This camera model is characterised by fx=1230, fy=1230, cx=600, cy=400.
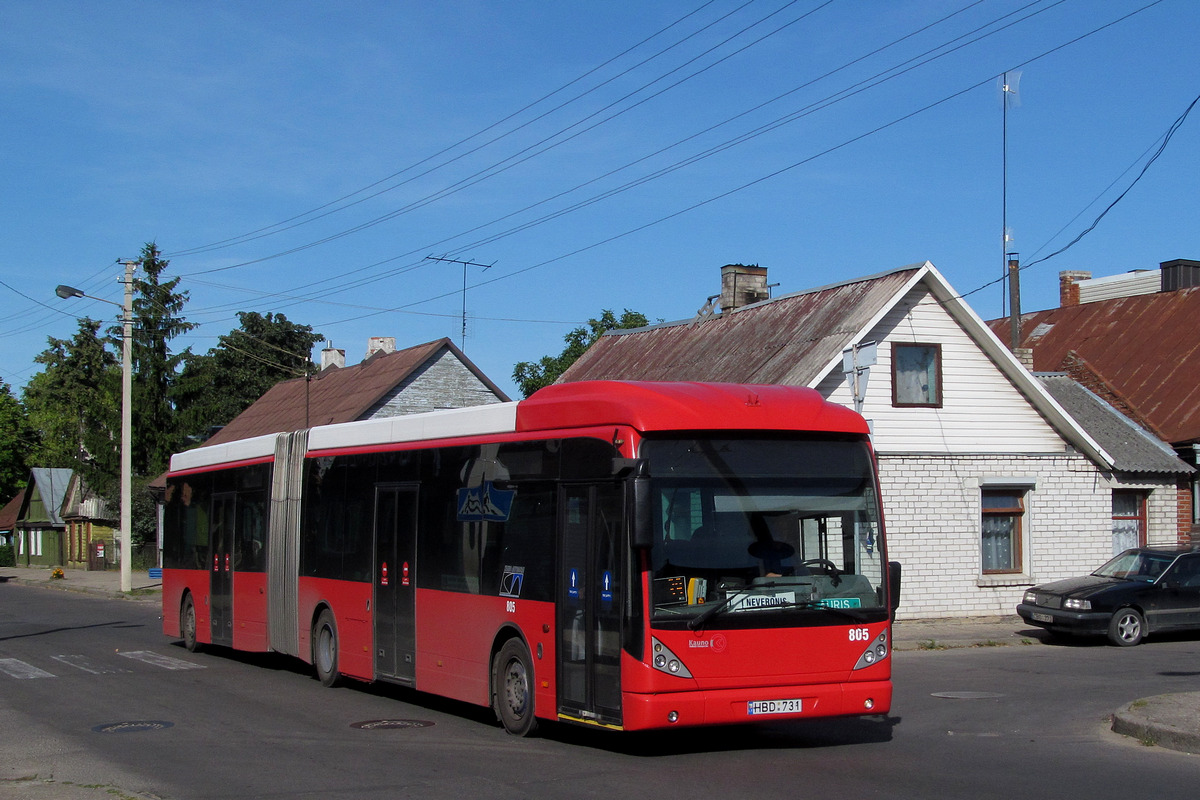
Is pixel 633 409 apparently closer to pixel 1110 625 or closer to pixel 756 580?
pixel 756 580

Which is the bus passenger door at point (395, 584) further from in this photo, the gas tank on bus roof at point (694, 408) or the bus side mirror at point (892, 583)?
the bus side mirror at point (892, 583)

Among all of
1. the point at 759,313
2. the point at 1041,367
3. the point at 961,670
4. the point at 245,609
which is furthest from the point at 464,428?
the point at 1041,367

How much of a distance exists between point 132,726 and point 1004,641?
14103 mm

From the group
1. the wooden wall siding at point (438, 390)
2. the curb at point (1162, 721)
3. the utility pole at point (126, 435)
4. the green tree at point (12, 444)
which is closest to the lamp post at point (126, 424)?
the utility pole at point (126, 435)

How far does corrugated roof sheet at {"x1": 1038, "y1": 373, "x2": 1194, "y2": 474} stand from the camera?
25.9 metres

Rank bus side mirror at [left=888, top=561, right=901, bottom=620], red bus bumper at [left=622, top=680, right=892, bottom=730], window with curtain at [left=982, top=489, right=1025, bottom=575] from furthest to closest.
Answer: window with curtain at [left=982, top=489, right=1025, bottom=575], bus side mirror at [left=888, top=561, right=901, bottom=620], red bus bumper at [left=622, top=680, right=892, bottom=730]

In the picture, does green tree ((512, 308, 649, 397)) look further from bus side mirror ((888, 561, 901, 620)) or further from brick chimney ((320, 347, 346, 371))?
bus side mirror ((888, 561, 901, 620))

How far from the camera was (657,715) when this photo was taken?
9047 mm

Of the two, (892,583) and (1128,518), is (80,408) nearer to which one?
(1128,518)

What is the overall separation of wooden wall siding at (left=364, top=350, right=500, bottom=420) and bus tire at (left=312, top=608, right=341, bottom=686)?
27.9 metres

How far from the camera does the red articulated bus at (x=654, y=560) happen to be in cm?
923

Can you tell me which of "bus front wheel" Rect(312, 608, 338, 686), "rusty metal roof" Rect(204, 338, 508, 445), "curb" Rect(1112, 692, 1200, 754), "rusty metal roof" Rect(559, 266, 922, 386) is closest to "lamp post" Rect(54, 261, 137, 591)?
"rusty metal roof" Rect(204, 338, 508, 445)

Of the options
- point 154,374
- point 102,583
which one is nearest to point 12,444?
point 154,374

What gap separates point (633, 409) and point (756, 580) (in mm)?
1616
